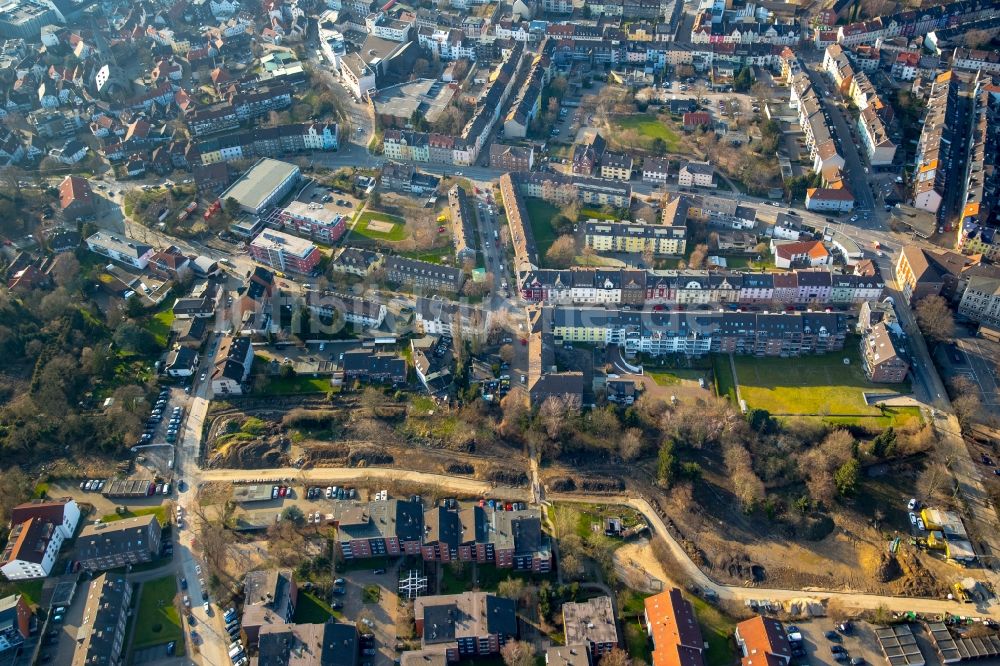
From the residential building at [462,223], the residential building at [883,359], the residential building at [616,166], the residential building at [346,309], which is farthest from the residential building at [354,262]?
the residential building at [883,359]

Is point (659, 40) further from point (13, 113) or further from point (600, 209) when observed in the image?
point (13, 113)

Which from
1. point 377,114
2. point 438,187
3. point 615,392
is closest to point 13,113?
point 377,114

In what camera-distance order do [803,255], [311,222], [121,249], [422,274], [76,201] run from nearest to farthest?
[422,274] → [803,255] → [121,249] → [311,222] → [76,201]

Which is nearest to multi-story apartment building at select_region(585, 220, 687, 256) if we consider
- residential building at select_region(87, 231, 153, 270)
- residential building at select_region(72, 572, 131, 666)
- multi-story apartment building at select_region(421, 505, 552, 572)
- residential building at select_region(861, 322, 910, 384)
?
residential building at select_region(861, 322, 910, 384)

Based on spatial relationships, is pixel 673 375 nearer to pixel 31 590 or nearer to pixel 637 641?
pixel 637 641

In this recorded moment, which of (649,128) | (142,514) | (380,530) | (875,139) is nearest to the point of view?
(380,530)

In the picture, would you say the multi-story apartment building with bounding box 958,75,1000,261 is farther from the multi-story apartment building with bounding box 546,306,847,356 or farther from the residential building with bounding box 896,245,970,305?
the multi-story apartment building with bounding box 546,306,847,356

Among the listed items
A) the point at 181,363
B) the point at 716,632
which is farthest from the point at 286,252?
the point at 716,632
